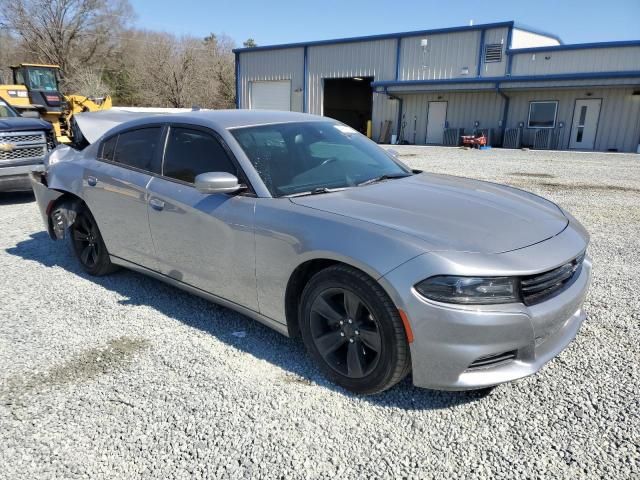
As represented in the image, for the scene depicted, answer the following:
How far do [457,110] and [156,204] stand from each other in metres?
25.0

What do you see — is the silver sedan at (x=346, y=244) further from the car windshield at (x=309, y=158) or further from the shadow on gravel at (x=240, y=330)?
the shadow on gravel at (x=240, y=330)

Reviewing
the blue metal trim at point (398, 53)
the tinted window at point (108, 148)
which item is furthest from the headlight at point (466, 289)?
the blue metal trim at point (398, 53)

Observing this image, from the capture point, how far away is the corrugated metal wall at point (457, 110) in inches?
989

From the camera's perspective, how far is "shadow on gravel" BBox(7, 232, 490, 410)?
108 inches

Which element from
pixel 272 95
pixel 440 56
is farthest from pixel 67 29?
pixel 440 56

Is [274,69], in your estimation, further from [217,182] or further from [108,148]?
[217,182]

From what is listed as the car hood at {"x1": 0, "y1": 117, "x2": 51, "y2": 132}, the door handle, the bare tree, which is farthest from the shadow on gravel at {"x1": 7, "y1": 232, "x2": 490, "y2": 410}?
the bare tree

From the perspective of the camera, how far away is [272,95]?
3353 centimetres

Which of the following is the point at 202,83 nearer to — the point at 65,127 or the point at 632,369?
the point at 65,127

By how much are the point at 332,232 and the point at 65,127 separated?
721 inches

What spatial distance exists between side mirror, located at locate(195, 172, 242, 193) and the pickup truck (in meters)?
6.17

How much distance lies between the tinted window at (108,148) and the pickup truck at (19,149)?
14.0 ft

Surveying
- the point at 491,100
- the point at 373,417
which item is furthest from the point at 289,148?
the point at 491,100

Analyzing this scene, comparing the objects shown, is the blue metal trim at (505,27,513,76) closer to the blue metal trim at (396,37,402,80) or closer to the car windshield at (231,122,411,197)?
the blue metal trim at (396,37,402,80)
